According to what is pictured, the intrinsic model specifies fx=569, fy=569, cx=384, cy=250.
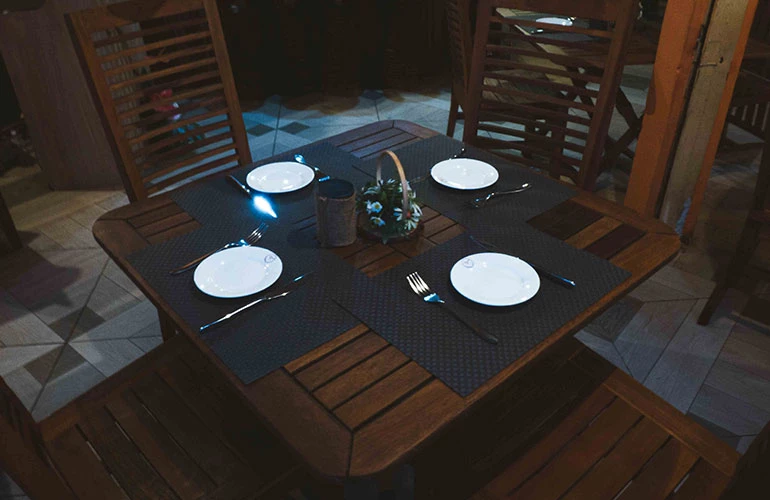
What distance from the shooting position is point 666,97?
2137 millimetres

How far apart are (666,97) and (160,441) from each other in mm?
2043

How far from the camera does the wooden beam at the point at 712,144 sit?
2053 mm

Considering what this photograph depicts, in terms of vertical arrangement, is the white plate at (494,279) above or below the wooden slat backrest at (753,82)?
above

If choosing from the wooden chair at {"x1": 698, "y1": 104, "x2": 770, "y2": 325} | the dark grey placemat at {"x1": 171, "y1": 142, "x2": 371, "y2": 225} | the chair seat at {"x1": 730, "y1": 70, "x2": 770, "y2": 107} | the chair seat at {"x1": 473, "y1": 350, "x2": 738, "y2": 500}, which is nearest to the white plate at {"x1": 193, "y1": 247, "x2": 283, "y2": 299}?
the dark grey placemat at {"x1": 171, "y1": 142, "x2": 371, "y2": 225}

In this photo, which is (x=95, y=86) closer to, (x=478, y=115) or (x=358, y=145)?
(x=358, y=145)

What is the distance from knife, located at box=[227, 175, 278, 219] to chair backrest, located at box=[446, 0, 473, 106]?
4.54 feet

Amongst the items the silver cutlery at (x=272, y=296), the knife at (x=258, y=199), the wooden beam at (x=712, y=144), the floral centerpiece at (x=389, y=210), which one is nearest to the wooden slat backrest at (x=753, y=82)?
the wooden beam at (x=712, y=144)

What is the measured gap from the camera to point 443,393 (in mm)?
881

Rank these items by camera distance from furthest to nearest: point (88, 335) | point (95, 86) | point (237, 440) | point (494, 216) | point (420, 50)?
1. point (420, 50)
2. point (88, 335)
3. point (95, 86)
4. point (494, 216)
5. point (237, 440)

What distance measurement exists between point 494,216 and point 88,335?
1575 mm

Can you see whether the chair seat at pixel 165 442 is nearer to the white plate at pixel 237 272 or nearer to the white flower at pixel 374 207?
the white plate at pixel 237 272

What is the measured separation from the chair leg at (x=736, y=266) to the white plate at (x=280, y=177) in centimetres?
146

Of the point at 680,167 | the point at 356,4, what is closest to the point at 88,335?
the point at 680,167

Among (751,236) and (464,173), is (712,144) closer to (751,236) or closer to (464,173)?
(751,236)
